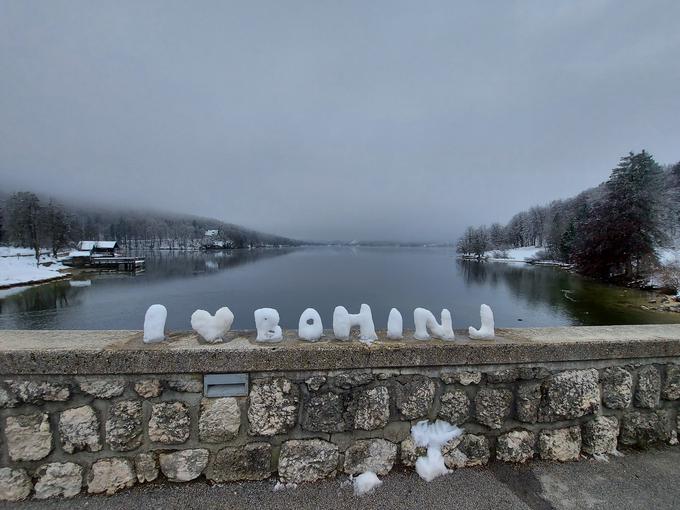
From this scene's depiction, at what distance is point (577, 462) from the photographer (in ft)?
7.16

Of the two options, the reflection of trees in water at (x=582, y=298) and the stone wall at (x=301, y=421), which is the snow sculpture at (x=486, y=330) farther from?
the reflection of trees in water at (x=582, y=298)

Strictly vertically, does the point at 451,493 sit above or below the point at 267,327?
below

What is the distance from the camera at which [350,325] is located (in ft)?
7.10

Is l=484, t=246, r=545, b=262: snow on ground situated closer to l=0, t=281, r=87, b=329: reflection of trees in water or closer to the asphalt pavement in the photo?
l=0, t=281, r=87, b=329: reflection of trees in water

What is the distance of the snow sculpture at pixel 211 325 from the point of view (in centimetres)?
204

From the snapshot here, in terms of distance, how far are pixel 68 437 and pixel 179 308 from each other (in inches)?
943

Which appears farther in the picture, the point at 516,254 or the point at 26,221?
the point at 516,254

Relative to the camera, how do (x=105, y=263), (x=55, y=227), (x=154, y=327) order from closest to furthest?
(x=154, y=327), (x=105, y=263), (x=55, y=227)

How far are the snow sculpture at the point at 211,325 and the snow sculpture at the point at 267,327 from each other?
0.19m

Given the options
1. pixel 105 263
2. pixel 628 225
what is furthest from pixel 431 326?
pixel 105 263

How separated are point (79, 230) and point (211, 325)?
387 feet

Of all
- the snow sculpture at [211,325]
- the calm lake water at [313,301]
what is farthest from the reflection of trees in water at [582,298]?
the snow sculpture at [211,325]

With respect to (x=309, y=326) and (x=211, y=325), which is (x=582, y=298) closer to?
(x=309, y=326)

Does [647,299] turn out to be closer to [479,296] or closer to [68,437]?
[479,296]
